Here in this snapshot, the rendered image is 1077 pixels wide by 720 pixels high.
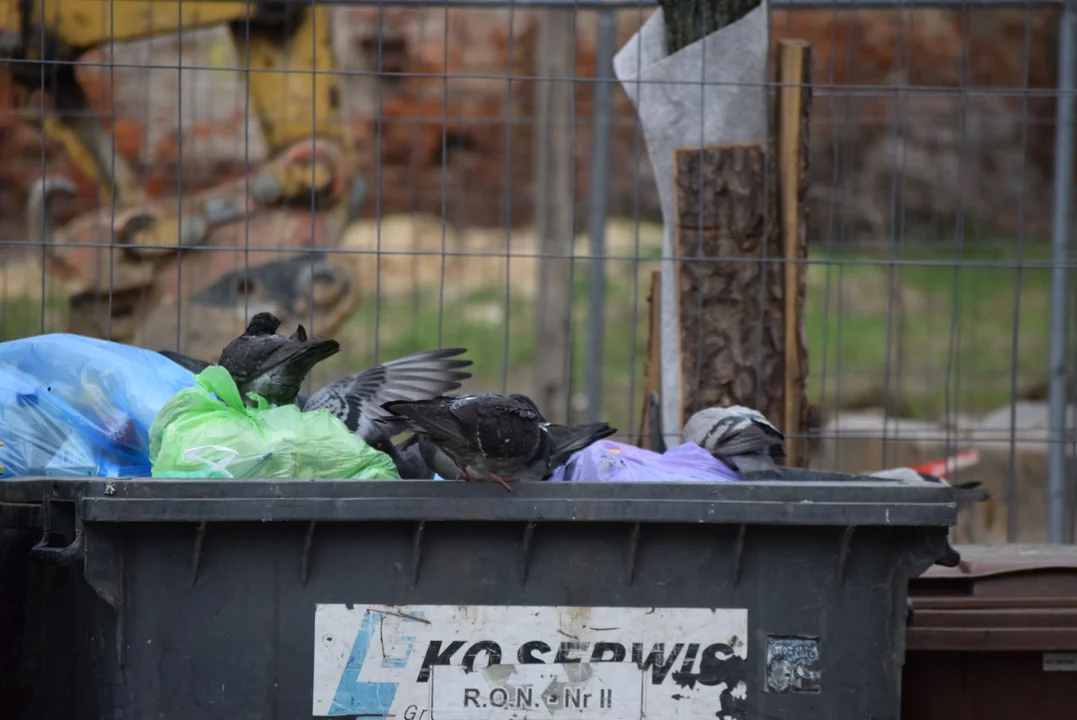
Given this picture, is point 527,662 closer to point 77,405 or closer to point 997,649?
point 997,649

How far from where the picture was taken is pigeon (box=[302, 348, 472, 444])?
3891mm

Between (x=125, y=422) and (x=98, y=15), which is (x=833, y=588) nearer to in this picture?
(x=125, y=422)

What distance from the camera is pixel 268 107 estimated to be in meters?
7.28

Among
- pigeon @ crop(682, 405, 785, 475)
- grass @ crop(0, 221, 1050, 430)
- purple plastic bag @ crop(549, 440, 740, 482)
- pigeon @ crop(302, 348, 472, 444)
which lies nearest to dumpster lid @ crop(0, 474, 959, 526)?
purple plastic bag @ crop(549, 440, 740, 482)

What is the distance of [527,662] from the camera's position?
298 cm

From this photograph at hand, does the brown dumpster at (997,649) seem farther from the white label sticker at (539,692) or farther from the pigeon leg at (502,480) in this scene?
the pigeon leg at (502,480)

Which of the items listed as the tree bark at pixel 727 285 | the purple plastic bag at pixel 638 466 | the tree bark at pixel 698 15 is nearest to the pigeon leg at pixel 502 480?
the purple plastic bag at pixel 638 466

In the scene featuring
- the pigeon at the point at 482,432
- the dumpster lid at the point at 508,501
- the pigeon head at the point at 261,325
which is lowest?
the dumpster lid at the point at 508,501

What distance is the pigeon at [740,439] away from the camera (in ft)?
11.5

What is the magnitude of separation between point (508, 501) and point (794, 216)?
2442 mm

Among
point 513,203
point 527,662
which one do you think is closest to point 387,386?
point 527,662

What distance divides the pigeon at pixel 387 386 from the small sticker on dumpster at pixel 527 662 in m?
0.97

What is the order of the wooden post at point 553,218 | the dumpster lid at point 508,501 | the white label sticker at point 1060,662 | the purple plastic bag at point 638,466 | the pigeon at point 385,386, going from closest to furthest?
the dumpster lid at point 508,501 < the purple plastic bag at point 638,466 < the white label sticker at point 1060,662 < the pigeon at point 385,386 < the wooden post at point 553,218

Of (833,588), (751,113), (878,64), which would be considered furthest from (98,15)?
(878,64)
